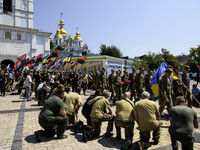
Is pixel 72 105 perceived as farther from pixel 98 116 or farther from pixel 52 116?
pixel 98 116

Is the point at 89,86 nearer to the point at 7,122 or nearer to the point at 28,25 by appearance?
the point at 7,122

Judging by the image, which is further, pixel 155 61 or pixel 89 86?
pixel 155 61

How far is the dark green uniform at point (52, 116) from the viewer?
5176 millimetres

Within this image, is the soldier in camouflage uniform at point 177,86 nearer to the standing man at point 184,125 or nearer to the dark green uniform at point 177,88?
the dark green uniform at point 177,88

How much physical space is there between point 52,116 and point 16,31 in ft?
119

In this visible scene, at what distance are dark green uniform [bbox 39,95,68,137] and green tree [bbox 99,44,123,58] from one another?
62656 mm

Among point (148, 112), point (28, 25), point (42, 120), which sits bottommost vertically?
point (42, 120)

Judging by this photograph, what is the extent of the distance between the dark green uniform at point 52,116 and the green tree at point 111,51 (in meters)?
62.7

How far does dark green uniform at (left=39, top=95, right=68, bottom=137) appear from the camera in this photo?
5.18 m

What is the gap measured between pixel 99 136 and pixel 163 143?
1.89 metres

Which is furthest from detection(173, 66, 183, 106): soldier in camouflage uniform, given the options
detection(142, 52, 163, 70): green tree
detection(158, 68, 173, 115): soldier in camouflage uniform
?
detection(142, 52, 163, 70): green tree

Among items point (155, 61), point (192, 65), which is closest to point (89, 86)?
point (155, 61)

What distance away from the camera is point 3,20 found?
117 ft

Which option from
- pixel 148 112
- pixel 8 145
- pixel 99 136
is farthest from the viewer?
pixel 99 136
